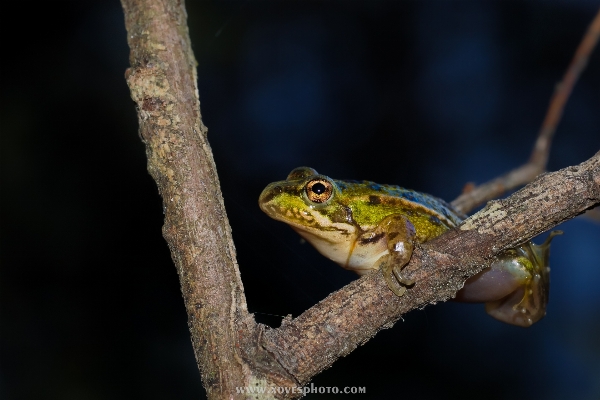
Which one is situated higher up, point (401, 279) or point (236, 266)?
point (401, 279)

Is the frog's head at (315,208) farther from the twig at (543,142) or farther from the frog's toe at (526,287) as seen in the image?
the twig at (543,142)

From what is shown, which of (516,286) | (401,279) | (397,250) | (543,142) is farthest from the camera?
(543,142)

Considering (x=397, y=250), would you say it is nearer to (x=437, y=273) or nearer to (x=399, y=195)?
(x=437, y=273)

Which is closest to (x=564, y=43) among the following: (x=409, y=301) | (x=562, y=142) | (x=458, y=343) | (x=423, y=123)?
(x=562, y=142)

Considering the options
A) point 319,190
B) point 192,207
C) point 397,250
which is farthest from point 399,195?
point 192,207

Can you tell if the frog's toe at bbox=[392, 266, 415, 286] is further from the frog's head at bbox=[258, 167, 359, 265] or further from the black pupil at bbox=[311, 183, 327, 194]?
the black pupil at bbox=[311, 183, 327, 194]

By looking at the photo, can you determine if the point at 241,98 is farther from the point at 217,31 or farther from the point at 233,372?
the point at 233,372

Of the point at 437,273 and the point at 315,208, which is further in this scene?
the point at 315,208

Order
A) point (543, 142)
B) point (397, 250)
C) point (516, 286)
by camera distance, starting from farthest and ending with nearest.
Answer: point (543, 142), point (516, 286), point (397, 250)

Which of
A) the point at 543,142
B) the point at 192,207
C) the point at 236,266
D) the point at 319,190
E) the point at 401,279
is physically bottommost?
the point at 236,266
